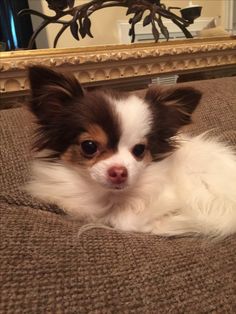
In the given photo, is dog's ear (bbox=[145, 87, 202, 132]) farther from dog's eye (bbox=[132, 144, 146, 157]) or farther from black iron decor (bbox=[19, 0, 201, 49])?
black iron decor (bbox=[19, 0, 201, 49])

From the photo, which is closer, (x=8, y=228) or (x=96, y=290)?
(x=96, y=290)

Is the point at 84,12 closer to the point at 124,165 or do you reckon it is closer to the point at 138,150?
the point at 138,150

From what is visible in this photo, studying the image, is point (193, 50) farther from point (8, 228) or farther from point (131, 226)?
point (8, 228)

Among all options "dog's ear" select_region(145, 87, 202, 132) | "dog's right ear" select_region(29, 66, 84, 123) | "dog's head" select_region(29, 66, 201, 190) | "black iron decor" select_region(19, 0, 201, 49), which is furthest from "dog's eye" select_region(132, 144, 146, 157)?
"black iron decor" select_region(19, 0, 201, 49)

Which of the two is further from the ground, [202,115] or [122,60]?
[122,60]

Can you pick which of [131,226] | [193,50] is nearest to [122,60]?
[193,50]

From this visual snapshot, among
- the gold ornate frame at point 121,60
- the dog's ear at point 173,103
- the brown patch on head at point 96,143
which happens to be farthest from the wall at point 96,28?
the brown patch on head at point 96,143

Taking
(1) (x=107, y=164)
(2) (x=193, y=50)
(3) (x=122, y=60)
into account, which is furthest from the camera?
(2) (x=193, y=50)
